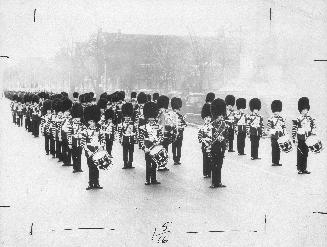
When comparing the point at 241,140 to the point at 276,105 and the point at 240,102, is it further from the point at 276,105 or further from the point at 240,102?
the point at 276,105

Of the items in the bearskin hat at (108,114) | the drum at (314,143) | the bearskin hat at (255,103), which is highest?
the bearskin hat at (255,103)

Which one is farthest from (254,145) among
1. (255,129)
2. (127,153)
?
(127,153)

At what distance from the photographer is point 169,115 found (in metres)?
14.1

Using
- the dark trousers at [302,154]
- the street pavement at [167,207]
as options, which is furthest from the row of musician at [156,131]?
the street pavement at [167,207]

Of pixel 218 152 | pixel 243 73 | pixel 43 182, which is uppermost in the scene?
pixel 243 73

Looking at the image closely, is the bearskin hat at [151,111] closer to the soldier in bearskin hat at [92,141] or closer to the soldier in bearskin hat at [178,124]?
the soldier in bearskin hat at [92,141]

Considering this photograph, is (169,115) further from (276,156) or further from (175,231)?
(175,231)

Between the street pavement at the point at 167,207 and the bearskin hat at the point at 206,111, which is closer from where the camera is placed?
the street pavement at the point at 167,207

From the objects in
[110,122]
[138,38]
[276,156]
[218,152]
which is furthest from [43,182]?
[138,38]

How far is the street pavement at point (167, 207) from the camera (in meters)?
7.23

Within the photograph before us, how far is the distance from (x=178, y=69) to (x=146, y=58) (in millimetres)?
6881

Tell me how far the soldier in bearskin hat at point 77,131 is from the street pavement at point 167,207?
0.37 meters

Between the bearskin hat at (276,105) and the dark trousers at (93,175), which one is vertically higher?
the bearskin hat at (276,105)

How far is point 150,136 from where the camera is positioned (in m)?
11.1
